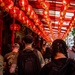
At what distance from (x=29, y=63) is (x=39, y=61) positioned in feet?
0.87

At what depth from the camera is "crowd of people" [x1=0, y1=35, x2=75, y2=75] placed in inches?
153

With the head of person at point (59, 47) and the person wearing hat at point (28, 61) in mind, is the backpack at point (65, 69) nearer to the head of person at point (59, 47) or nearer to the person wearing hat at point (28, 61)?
the head of person at point (59, 47)

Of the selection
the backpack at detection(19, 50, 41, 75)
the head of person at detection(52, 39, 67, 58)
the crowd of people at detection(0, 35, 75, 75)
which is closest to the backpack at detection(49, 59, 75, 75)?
the crowd of people at detection(0, 35, 75, 75)

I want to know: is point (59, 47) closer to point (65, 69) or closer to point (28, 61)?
point (65, 69)

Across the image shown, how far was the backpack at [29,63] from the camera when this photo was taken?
5.33 m

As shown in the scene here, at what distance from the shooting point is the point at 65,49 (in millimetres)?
4152

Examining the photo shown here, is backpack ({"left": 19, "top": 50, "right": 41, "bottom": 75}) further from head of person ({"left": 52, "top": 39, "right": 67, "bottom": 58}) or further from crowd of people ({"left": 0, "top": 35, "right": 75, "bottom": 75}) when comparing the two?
head of person ({"left": 52, "top": 39, "right": 67, "bottom": 58})

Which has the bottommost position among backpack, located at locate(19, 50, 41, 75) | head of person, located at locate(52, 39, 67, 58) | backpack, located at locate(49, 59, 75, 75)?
backpack, located at locate(19, 50, 41, 75)

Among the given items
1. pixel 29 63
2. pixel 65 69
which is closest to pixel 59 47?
pixel 65 69

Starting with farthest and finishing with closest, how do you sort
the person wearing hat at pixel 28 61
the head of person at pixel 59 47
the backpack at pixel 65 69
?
the person wearing hat at pixel 28 61
the head of person at pixel 59 47
the backpack at pixel 65 69

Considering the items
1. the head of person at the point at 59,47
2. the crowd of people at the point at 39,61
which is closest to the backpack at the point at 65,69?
the crowd of people at the point at 39,61

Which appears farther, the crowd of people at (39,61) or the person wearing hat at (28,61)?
the person wearing hat at (28,61)

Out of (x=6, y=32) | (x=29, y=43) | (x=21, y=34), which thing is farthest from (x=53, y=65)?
(x=21, y=34)

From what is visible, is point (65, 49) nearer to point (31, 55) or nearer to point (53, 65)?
point (53, 65)
